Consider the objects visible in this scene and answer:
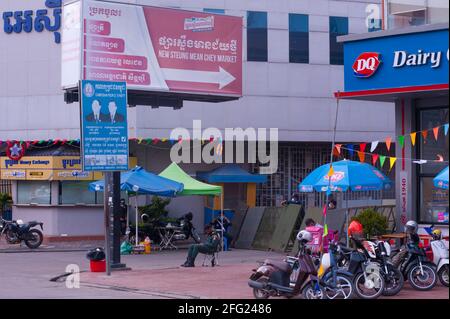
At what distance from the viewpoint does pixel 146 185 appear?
2623cm

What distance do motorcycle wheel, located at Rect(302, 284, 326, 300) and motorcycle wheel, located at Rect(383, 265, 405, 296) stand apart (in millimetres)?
1700

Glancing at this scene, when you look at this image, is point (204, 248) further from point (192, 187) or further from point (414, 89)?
point (414, 89)

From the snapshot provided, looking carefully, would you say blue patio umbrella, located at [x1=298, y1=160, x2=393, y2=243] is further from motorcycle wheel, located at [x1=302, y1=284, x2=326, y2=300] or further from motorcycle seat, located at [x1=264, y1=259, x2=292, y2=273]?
motorcycle wheel, located at [x1=302, y1=284, x2=326, y2=300]

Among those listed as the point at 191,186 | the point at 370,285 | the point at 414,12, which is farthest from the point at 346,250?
the point at 191,186

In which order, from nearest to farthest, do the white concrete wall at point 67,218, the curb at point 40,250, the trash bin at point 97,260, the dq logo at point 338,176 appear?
the trash bin at point 97,260 → the dq logo at point 338,176 → the curb at point 40,250 → the white concrete wall at point 67,218

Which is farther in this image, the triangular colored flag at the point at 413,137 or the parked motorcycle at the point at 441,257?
the triangular colored flag at the point at 413,137

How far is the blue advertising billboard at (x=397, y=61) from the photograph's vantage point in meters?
17.7

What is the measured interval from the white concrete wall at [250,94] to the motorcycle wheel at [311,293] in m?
18.0

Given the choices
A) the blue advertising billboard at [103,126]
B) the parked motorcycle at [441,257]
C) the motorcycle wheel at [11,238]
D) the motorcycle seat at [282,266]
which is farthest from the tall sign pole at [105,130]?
the motorcycle wheel at [11,238]

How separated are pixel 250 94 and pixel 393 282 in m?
18.6

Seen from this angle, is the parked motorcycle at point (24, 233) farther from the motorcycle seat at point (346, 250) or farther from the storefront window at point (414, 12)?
the motorcycle seat at point (346, 250)

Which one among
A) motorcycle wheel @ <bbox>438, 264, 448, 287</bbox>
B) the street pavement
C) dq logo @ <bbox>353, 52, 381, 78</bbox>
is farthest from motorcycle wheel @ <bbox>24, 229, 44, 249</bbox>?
motorcycle wheel @ <bbox>438, 264, 448, 287</bbox>

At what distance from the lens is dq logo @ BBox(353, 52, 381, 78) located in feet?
61.9

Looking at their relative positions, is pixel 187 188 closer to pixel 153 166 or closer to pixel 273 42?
pixel 153 166
